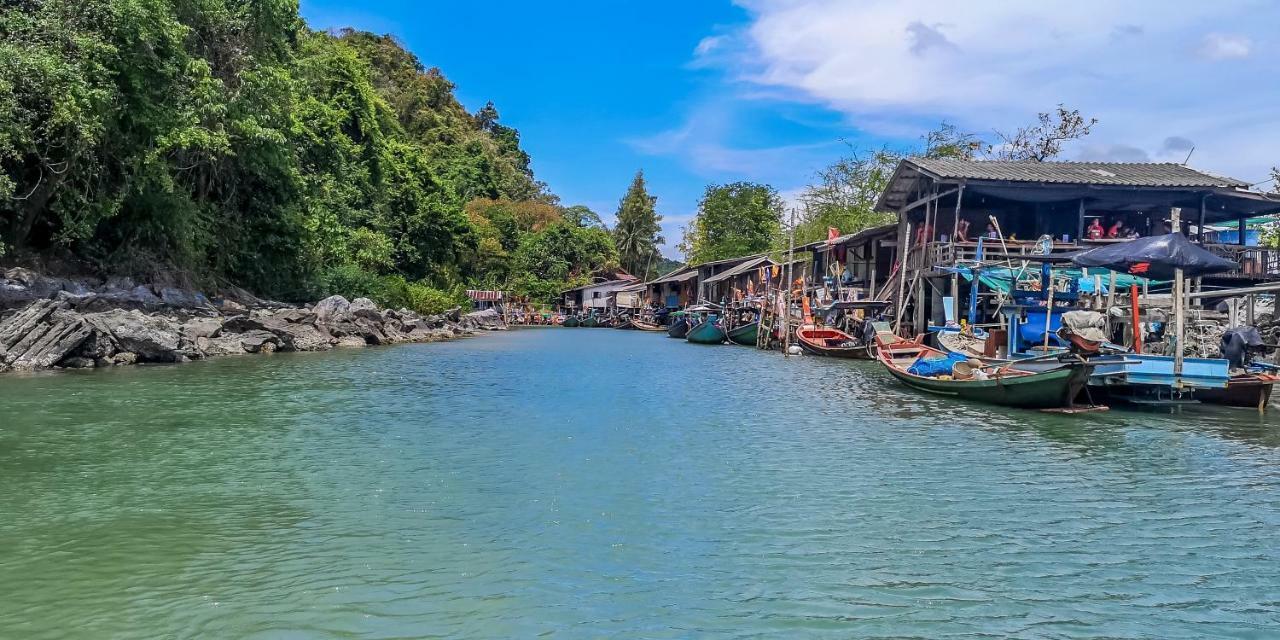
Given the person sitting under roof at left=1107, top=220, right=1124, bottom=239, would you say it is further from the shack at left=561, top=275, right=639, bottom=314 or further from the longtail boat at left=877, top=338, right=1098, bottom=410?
the shack at left=561, top=275, right=639, bottom=314

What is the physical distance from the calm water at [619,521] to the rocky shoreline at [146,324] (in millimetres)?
3237

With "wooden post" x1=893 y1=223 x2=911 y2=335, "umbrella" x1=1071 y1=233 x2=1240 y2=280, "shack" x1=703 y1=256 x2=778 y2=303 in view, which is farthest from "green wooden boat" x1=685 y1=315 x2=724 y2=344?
"umbrella" x1=1071 y1=233 x2=1240 y2=280

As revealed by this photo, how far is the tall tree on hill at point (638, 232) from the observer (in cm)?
7000

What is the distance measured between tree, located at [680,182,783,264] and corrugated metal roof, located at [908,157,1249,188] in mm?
29127

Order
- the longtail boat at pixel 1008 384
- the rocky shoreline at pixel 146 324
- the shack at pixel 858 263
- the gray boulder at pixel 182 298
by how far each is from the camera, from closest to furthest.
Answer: the longtail boat at pixel 1008 384
the rocky shoreline at pixel 146 324
the gray boulder at pixel 182 298
the shack at pixel 858 263

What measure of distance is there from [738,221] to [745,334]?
72.2ft

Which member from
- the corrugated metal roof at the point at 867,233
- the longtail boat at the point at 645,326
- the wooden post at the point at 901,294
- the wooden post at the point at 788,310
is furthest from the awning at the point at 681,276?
the wooden post at the point at 901,294

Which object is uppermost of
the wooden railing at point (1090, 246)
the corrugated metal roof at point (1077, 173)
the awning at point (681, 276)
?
the corrugated metal roof at point (1077, 173)

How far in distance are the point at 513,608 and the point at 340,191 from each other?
34.2 metres

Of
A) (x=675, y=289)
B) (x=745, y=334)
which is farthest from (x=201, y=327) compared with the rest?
(x=675, y=289)

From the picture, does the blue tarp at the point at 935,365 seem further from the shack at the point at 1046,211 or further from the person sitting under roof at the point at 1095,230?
the person sitting under roof at the point at 1095,230

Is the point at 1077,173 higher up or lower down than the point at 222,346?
higher up

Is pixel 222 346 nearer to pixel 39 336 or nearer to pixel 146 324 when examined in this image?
pixel 146 324

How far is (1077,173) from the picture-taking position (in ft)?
80.3
